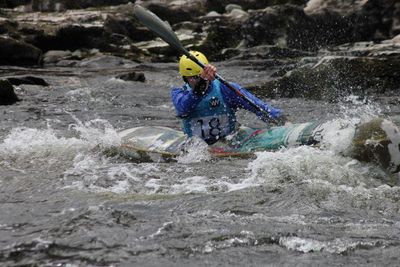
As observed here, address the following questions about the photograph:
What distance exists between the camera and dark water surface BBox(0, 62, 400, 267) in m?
4.09

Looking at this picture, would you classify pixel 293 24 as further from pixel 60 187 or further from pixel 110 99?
pixel 60 187

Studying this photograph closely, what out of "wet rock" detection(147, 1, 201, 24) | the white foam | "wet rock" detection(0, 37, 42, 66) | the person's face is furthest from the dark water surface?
"wet rock" detection(147, 1, 201, 24)

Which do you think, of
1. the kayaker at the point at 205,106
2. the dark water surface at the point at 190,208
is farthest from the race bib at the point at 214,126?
the dark water surface at the point at 190,208

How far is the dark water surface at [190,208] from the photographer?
4086mm

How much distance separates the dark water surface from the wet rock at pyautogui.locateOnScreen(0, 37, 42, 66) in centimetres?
985

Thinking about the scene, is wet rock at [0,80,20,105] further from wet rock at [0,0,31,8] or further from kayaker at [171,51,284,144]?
wet rock at [0,0,31,8]

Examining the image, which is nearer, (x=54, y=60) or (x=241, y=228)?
(x=241, y=228)

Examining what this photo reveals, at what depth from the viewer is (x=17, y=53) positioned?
1812 cm

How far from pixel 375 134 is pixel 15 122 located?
6752 millimetres

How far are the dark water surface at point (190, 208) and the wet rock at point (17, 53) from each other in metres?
9.85

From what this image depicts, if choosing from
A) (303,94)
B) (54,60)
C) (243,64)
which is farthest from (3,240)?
(54,60)

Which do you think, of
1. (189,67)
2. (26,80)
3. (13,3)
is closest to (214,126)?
(189,67)

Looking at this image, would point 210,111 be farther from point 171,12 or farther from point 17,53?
point 171,12

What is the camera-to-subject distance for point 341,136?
5934 mm
